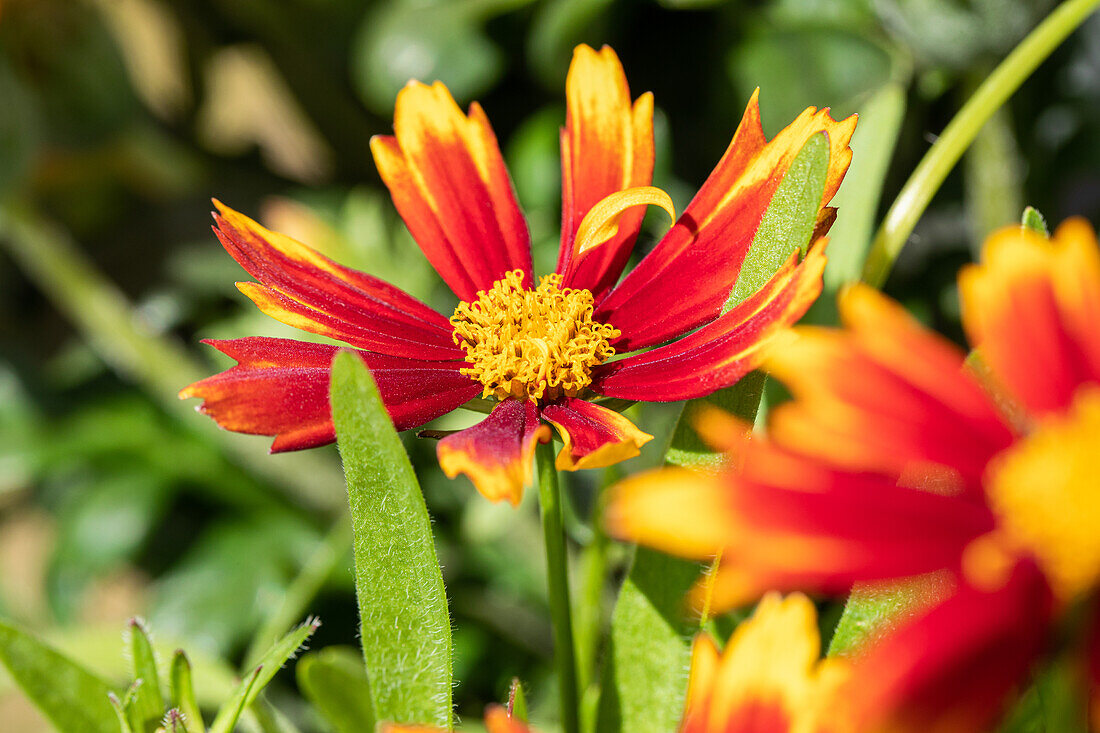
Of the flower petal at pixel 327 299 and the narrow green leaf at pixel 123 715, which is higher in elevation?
the flower petal at pixel 327 299

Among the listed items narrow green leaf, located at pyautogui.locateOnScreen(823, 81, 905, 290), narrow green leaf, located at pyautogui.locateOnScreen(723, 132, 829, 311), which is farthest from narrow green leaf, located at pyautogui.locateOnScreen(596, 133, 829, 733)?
narrow green leaf, located at pyautogui.locateOnScreen(823, 81, 905, 290)

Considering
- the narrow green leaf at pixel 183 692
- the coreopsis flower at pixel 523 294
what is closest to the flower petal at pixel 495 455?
the coreopsis flower at pixel 523 294

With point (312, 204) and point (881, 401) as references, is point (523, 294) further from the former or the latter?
point (312, 204)

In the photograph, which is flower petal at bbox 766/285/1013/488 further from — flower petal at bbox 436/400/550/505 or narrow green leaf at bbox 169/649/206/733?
narrow green leaf at bbox 169/649/206/733

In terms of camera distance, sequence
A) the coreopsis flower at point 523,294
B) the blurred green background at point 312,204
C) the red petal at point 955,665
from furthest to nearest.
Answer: the blurred green background at point 312,204 < the coreopsis flower at point 523,294 < the red petal at point 955,665

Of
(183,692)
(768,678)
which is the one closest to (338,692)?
(183,692)

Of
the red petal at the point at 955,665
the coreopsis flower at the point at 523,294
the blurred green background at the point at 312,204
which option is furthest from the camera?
the blurred green background at the point at 312,204

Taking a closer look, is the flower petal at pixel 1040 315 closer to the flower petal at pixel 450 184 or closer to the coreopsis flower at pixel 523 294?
the coreopsis flower at pixel 523 294
